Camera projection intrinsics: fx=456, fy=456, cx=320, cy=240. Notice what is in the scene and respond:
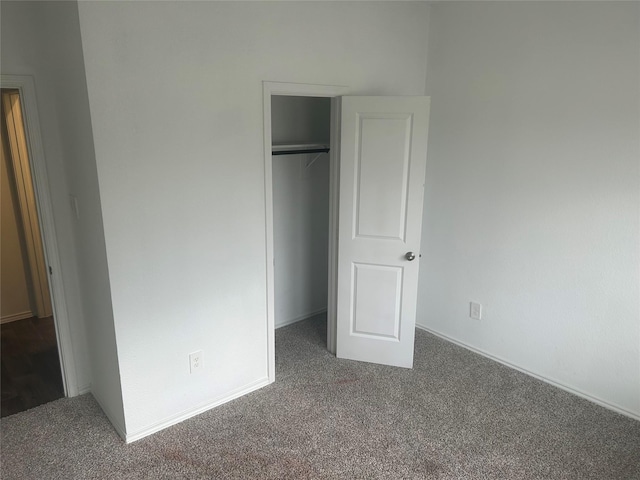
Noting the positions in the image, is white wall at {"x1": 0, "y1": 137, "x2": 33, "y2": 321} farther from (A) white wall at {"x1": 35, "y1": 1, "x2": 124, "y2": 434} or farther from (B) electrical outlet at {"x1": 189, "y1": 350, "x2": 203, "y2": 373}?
(B) electrical outlet at {"x1": 189, "y1": 350, "x2": 203, "y2": 373}

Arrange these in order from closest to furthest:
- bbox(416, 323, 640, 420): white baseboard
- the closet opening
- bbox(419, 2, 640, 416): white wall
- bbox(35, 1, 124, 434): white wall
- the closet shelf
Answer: bbox(35, 1, 124, 434): white wall → bbox(419, 2, 640, 416): white wall → bbox(416, 323, 640, 420): white baseboard → the closet shelf → the closet opening

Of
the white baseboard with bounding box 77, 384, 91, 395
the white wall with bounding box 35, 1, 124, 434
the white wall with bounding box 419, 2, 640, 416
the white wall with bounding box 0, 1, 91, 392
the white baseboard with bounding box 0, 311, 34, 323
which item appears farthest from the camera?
the white baseboard with bounding box 0, 311, 34, 323

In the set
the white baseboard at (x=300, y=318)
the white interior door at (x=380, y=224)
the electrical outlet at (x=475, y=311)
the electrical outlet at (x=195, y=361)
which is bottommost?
the white baseboard at (x=300, y=318)

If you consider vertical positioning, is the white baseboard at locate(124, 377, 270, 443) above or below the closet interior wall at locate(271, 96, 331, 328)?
below

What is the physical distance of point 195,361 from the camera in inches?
107

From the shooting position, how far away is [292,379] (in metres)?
3.15

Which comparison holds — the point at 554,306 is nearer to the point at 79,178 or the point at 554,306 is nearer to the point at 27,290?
the point at 79,178

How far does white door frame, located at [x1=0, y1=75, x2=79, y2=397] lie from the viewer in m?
2.48

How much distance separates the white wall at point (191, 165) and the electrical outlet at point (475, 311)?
161 cm

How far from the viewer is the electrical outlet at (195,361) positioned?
270 centimetres

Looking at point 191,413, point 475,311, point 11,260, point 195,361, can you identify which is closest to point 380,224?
point 475,311

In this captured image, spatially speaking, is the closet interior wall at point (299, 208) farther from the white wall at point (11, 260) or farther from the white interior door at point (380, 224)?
the white wall at point (11, 260)

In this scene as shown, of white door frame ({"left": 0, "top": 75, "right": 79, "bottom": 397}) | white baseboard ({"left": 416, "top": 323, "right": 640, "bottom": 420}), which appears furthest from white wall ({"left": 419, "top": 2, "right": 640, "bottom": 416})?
white door frame ({"left": 0, "top": 75, "right": 79, "bottom": 397})

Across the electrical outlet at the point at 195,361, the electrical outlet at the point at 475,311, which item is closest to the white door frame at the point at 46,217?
the electrical outlet at the point at 195,361
